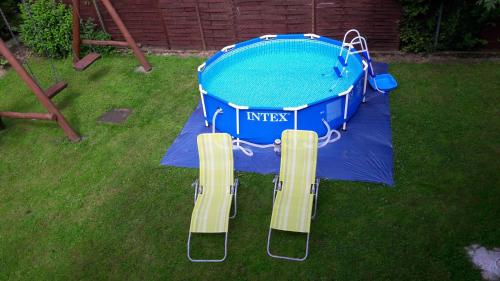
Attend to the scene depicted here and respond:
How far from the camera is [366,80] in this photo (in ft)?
31.5

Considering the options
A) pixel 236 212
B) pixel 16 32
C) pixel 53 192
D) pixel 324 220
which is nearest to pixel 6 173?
pixel 53 192

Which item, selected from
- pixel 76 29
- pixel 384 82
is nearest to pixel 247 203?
pixel 384 82

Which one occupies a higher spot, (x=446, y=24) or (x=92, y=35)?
(x=446, y=24)

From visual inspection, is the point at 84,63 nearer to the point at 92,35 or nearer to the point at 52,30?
the point at 92,35

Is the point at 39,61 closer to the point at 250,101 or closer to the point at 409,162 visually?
the point at 250,101

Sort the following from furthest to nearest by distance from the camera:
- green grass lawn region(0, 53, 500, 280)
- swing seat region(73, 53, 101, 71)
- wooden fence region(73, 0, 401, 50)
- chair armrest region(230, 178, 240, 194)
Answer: wooden fence region(73, 0, 401, 50) → swing seat region(73, 53, 101, 71) → chair armrest region(230, 178, 240, 194) → green grass lawn region(0, 53, 500, 280)

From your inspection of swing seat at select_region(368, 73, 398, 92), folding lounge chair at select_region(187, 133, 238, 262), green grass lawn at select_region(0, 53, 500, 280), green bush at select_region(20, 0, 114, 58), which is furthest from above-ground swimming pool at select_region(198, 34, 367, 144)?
green bush at select_region(20, 0, 114, 58)

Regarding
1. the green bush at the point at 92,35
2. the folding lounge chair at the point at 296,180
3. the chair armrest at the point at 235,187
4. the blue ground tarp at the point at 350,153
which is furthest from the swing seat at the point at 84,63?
the folding lounge chair at the point at 296,180

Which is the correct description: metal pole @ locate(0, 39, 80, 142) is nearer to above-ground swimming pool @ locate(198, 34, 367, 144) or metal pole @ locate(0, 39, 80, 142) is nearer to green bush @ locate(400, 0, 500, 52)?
above-ground swimming pool @ locate(198, 34, 367, 144)

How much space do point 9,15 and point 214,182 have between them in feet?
37.9

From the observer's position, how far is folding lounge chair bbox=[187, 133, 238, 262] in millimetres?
6941

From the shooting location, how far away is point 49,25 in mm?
13008

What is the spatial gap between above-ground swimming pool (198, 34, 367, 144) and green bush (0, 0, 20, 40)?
833cm

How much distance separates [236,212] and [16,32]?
12294 mm
